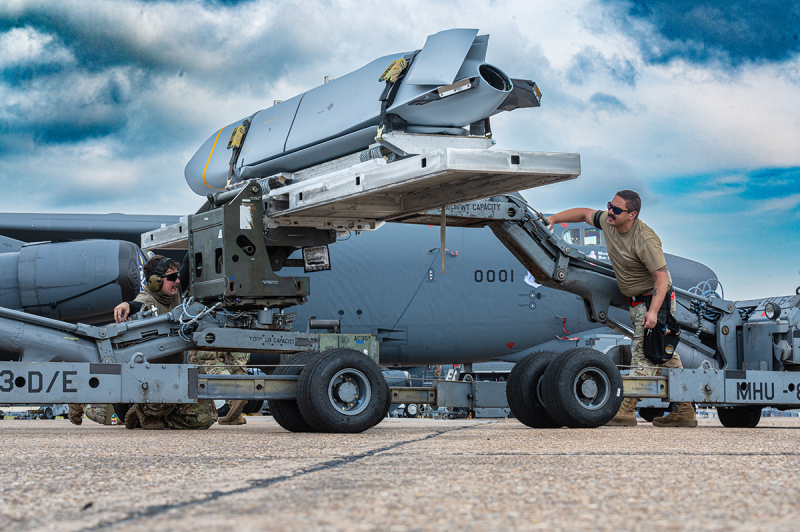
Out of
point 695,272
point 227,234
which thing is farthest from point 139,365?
point 695,272

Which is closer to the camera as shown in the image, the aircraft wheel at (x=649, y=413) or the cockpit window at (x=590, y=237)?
the aircraft wheel at (x=649, y=413)

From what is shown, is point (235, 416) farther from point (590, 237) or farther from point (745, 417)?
point (590, 237)

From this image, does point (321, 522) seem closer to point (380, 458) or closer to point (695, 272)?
point (380, 458)

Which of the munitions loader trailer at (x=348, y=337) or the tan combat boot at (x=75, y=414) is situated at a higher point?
the munitions loader trailer at (x=348, y=337)

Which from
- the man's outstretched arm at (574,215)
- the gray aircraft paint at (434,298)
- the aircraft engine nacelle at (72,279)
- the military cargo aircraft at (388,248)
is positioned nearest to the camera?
the military cargo aircraft at (388,248)

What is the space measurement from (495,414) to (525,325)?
16.7 feet

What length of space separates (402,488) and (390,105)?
408cm

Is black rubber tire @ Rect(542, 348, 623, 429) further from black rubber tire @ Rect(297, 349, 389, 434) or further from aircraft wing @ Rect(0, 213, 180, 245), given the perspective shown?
aircraft wing @ Rect(0, 213, 180, 245)

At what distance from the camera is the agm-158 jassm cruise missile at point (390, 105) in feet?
18.7

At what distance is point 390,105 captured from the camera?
5852 mm

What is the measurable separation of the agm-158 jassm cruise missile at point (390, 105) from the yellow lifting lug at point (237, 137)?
0.07m

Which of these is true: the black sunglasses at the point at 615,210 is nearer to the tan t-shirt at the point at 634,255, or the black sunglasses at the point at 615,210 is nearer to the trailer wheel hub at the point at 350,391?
the tan t-shirt at the point at 634,255

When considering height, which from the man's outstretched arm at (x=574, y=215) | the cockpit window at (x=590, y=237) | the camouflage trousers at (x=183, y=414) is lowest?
the camouflage trousers at (x=183, y=414)

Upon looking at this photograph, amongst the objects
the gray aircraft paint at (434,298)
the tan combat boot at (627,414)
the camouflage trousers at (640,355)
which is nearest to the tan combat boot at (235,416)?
the gray aircraft paint at (434,298)
